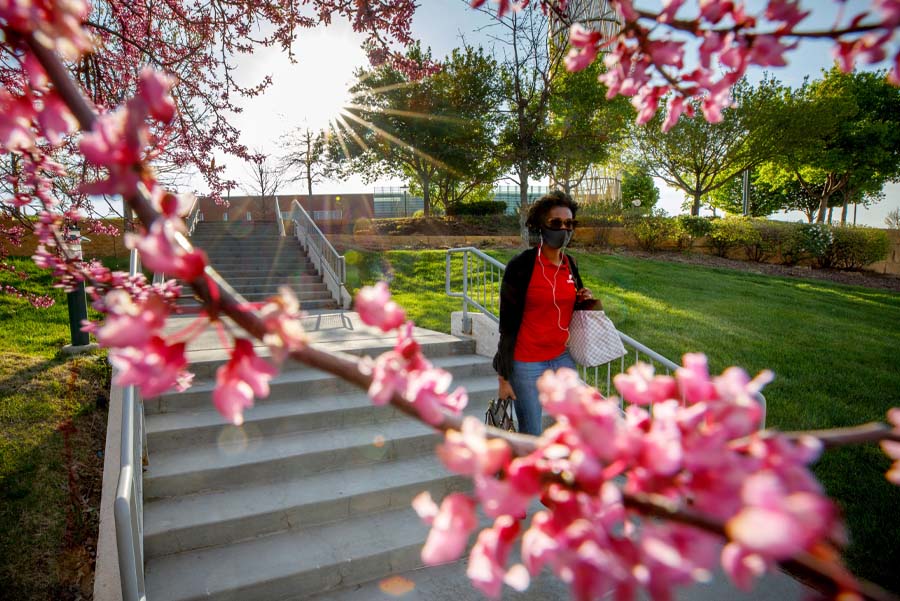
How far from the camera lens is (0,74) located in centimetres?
322

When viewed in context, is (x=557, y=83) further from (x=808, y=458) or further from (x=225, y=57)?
(x=808, y=458)

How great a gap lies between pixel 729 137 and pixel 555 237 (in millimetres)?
23568

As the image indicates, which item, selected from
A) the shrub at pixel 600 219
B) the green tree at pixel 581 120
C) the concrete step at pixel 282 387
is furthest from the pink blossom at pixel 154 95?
the shrub at pixel 600 219

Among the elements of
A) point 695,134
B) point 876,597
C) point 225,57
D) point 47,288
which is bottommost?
Answer: point 47,288

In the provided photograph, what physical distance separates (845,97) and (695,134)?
6044 mm

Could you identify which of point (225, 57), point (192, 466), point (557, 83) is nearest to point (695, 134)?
point (557, 83)

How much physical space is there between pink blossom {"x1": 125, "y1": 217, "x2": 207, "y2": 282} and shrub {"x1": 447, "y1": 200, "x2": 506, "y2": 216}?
66.1ft

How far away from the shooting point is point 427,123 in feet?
62.6

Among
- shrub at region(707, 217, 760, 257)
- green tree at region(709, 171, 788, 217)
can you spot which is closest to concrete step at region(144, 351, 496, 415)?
shrub at region(707, 217, 760, 257)

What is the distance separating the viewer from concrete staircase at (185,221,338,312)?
10.7 metres

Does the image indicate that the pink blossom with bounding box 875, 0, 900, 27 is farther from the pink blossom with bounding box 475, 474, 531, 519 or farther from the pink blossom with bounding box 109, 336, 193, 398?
the pink blossom with bounding box 109, 336, 193, 398

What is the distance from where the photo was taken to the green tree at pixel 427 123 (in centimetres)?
1786

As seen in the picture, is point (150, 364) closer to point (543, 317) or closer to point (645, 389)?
point (645, 389)

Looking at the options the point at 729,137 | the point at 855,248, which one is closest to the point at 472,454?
the point at 855,248
